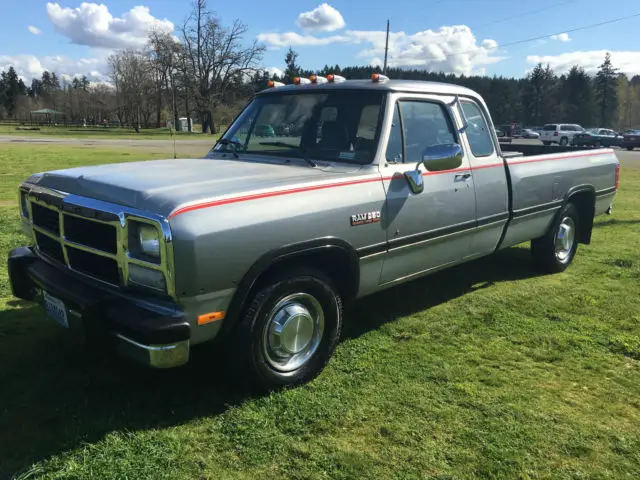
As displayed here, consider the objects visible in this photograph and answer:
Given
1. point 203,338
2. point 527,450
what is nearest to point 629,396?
point 527,450

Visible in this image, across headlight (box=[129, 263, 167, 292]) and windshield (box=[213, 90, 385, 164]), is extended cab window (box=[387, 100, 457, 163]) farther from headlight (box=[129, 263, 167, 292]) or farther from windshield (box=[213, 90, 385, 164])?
headlight (box=[129, 263, 167, 292])

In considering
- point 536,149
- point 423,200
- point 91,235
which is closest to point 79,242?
point 91,235

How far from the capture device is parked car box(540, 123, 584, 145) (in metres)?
38.7

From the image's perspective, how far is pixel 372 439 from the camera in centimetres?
295

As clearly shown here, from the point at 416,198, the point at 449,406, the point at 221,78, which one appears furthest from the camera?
the point at 221,78

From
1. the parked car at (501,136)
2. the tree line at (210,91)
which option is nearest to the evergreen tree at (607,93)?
the tree line at (210,91)

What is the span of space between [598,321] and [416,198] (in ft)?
7.37

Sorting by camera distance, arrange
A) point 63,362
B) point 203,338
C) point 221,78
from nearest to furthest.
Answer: point 203,338 < point 63,362 < point 221,78

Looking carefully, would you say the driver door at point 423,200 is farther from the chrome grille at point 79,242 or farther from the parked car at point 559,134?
the parked car at point 559,134

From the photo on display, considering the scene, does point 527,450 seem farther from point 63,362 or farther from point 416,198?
point 63,362

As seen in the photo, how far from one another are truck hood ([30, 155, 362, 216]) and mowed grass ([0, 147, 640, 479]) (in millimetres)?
1024

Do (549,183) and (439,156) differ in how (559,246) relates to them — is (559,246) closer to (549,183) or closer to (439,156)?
(549,183)

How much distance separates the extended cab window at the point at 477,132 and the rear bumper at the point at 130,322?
3175mm

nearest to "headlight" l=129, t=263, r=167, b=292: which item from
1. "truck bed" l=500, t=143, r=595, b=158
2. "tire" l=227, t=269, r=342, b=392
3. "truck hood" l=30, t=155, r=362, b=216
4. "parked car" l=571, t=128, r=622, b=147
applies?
"truck hood" l=30, t=155, r=362, b=216
